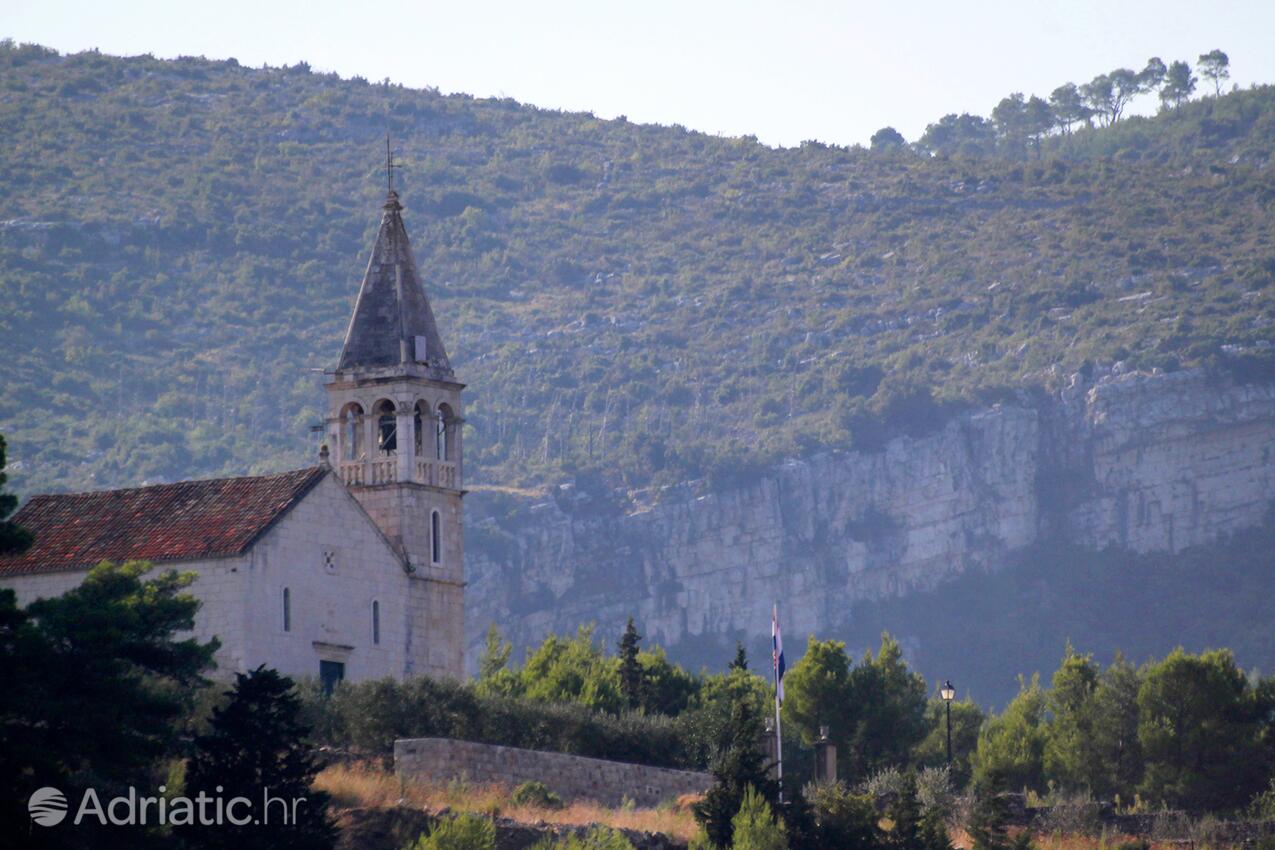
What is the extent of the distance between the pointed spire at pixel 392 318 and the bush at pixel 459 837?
21.9 meters

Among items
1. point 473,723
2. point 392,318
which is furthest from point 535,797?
point 392,318

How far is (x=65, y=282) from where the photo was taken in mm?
195625

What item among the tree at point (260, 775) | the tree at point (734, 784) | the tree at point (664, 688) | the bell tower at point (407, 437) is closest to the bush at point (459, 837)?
the tree at point (260, 775)

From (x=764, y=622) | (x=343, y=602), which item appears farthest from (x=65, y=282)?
(x=343, y=602)

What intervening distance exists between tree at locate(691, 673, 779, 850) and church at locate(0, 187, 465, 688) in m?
10.5

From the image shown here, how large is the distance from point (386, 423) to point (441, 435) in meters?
1.32

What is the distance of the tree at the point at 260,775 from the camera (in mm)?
40188

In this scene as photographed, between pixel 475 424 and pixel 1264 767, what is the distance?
137623 millimetres

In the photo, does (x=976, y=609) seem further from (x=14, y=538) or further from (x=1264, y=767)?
(x=14, y=538)

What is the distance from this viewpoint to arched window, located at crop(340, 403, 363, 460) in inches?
2557

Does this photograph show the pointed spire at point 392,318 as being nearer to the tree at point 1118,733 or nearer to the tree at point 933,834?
the tree at point 1118,733

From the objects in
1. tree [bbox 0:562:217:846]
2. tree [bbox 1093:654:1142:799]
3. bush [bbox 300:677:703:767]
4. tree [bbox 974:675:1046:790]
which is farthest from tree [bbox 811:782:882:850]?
tree [bbox 1093:654:1142:799]

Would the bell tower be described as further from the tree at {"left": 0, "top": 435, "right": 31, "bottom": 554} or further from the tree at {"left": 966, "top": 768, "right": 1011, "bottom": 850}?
the tree at {"left": 0, "top": 435, "right": 31, "bottom": 554}

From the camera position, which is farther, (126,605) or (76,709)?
(126,605)
